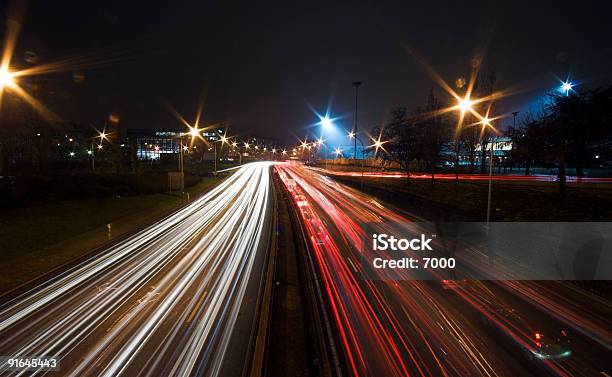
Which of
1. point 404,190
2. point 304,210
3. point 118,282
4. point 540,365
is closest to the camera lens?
point 540,365

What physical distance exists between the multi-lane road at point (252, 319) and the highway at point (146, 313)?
4 cm

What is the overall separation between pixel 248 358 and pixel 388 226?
14256mm

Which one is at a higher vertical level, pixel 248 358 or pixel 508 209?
pixel 508 209

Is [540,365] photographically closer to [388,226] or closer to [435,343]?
[435,343]

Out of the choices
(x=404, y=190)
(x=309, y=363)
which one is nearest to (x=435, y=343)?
(x=309, y=363)

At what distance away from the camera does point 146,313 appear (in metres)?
8.97

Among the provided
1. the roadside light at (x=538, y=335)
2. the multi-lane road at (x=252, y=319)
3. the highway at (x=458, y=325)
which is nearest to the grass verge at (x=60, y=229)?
the multi-lane road at (x=252, y=319)

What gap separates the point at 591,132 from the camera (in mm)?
18703

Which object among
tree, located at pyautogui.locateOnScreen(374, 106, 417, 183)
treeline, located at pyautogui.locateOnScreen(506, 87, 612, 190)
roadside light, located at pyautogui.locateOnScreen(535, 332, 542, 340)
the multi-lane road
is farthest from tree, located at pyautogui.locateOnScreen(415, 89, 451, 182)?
roadside light, located at pyautogui.locateOnScreen(535, 332, 542, 340)

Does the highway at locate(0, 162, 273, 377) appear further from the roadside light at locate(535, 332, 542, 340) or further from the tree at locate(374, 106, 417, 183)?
the tree at locate(374, 106, 417, 183)

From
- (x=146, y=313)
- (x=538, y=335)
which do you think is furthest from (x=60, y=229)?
(x=538, y=335)

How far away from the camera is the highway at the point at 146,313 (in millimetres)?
6965

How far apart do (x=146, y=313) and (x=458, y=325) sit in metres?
8.12

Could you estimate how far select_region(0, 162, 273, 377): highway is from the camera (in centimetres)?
696
